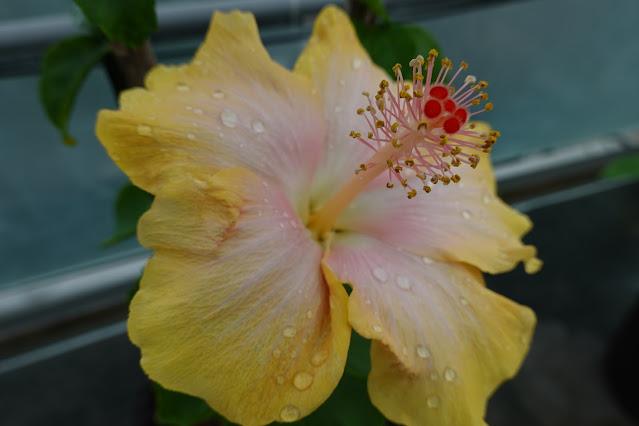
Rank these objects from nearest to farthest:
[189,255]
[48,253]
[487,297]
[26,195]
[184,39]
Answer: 1. [189,255]
2. [487,297]
3. [184,39]
4. [26,195]
5. [48,253]

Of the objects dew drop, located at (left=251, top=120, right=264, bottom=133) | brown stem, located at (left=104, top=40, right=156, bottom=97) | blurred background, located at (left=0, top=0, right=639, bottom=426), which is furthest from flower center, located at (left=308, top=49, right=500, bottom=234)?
blurred background, located at (left=0, top=0, right=639, bottom=426)

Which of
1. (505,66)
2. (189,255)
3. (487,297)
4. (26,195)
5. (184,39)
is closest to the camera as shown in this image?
(189,255)

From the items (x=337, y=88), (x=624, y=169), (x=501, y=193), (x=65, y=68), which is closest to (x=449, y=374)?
(x=337, y=88)

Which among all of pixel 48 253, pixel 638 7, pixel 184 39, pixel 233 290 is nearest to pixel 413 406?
pixel 233 290

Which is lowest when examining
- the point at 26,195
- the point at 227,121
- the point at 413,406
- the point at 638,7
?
the point at 26,195

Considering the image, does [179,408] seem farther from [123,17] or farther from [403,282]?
[123,17]

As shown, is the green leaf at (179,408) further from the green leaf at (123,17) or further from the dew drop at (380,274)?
the green leaf at (123,17)

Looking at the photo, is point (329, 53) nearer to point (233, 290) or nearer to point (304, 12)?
point (233, 290)
